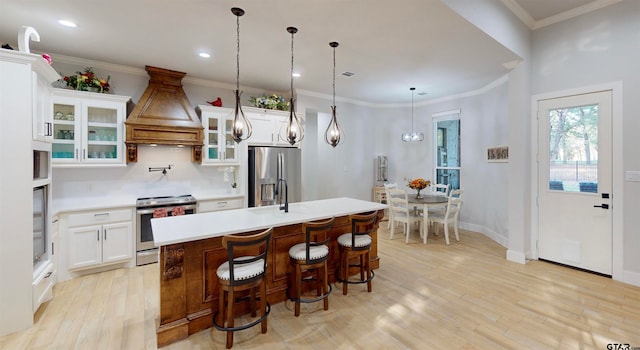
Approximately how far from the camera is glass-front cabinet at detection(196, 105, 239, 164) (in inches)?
174

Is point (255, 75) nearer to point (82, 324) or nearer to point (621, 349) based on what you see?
point (82, 324)

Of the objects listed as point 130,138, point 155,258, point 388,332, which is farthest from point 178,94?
point 388,332

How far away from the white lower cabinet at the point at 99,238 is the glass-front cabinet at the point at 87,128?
75cm

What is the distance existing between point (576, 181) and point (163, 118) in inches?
228

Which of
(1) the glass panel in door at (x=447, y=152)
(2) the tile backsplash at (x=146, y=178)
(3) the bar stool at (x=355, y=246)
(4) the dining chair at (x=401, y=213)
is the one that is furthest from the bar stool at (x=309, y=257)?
(1) the glass panel in door at (x=447, y=152)

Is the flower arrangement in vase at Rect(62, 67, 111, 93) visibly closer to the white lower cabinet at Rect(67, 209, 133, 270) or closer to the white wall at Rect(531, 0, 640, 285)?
the white lower cabinet at Rect(67, 209, 133, 270)

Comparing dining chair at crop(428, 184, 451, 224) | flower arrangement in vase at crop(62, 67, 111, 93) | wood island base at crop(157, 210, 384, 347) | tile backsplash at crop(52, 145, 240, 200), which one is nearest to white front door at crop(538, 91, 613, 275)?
dining chair at crop(428, 184, 451, 224)

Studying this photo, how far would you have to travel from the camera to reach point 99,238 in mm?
3465

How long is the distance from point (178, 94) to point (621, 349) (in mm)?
5638

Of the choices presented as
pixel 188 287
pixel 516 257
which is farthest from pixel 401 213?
pixel 188 287

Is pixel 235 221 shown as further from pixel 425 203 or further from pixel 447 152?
pixel 447 152

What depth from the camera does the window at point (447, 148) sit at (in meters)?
5.95

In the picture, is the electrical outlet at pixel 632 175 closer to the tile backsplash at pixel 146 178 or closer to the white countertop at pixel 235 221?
the white countertop at pixel 235 221

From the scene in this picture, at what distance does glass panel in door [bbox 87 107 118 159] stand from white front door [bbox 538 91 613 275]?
601 centimetres
